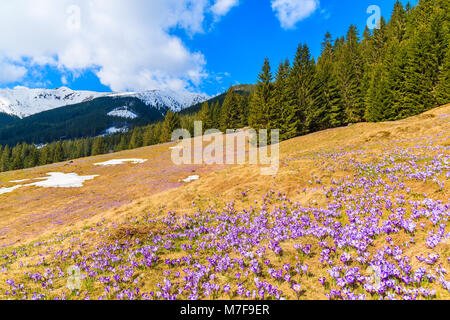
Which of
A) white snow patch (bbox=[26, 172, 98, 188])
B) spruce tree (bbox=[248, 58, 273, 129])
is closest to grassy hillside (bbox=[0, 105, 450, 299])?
white snow patch (bbox=[26, 172, 98, 188])

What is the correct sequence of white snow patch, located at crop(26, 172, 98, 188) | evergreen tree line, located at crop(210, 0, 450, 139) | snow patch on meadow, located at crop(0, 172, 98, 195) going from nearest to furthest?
snow patch on meadow, located at crop(0, 172, 98, 195)
white snow patch, located at crop(26, 172, 98, 188)
evergreen tree line, located at crop(210, 0, 450, 139)

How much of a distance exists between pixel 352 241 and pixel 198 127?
88.5 metres

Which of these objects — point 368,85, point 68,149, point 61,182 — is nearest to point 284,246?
point 61,182

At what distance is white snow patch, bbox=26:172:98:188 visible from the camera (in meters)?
32.0

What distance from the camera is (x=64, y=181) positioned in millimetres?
35062

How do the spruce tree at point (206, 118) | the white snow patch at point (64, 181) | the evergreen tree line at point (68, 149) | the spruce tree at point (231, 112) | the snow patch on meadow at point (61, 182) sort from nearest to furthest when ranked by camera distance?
1. the snow patch on meadow at point (61, 182)
2. the white snow patch at point (64, 181)
3. the spruce tree at point (231, 112)
4. the spruce tree at point (206, 118)
5. the evergreen tree line at point (68, 149)

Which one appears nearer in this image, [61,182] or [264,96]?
[61,182]

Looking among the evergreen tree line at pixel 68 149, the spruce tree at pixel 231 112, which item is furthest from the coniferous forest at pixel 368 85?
the evergreen tree line at pixel 68 149

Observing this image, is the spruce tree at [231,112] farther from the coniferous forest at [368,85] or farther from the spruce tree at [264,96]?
the spruce tree at [264,96]

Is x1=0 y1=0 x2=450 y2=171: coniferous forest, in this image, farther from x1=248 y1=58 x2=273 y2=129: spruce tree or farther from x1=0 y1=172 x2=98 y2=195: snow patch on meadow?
x1=0 y1=172 x2=98 y2=195: snow patch on meadow

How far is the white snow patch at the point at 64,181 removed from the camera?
32031mm

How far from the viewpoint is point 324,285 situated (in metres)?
4.17

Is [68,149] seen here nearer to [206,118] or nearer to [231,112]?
[206,118]
